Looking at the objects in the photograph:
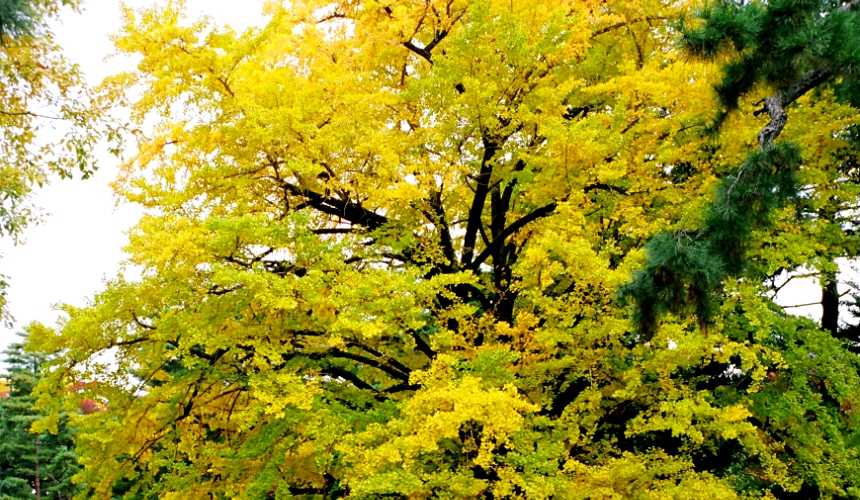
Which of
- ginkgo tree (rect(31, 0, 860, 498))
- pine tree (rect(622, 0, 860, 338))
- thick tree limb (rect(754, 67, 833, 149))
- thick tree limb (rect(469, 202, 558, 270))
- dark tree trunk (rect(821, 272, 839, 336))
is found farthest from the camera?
→ dark tree trunk (rect(821, 272, 839, 336))

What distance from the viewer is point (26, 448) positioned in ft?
75.4

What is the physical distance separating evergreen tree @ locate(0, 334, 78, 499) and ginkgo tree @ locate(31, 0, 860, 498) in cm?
1805

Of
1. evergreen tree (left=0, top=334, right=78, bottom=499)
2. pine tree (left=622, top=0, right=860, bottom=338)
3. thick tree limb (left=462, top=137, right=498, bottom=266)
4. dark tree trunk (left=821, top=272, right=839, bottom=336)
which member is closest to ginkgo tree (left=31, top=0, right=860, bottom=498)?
thick tree limb (left=462, top=137, right=498, bottom=266)

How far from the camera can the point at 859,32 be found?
3.60 meters

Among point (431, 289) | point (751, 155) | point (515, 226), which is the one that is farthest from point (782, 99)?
point (515, 226)

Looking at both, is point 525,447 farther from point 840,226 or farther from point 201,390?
point 840,226

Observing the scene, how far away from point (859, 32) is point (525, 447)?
3760 millimetres

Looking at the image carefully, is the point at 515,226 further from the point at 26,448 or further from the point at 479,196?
the point at 26,448

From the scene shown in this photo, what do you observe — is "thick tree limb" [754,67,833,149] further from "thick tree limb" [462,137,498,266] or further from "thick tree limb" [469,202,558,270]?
"thick tree limb" [469,202,558,270]

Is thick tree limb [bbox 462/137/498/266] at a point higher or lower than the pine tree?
higher

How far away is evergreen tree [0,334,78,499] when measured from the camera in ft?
72.5

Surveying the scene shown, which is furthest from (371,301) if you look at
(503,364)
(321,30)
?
(321,30)

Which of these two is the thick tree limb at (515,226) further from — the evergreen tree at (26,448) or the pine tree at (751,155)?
the evergreen tree at (26,448)

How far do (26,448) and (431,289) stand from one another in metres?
23.2
